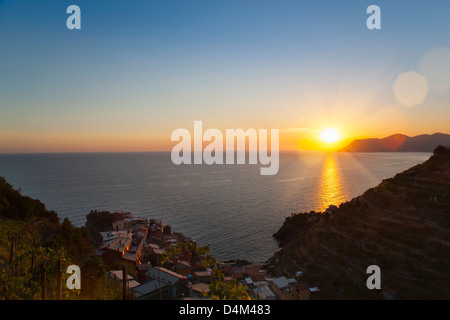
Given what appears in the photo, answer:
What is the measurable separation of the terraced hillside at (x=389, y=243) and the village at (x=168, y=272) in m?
2.14

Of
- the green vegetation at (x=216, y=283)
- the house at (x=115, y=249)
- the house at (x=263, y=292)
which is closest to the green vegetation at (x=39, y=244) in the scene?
the house at (x=115, y=249)

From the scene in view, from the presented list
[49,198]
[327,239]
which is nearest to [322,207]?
[327,239]

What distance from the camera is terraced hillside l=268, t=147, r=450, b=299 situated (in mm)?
18641

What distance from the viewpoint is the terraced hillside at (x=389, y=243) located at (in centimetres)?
1864

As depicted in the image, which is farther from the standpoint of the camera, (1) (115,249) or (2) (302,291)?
(1) (115,249)

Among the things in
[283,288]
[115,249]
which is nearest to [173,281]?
[283,288]

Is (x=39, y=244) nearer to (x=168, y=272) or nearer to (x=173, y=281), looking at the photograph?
(x=173, y=281)

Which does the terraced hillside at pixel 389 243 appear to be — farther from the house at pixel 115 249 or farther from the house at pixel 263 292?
the house at pixel 115 249

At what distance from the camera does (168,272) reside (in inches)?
865

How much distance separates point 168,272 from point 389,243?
17.6 metres

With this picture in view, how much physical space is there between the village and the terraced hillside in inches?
84.4

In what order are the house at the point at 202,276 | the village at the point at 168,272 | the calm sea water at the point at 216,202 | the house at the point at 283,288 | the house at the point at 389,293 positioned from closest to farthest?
the house at the point at 389,293 < the village at the point at 168,272 < the house at the point at 283,288 < the house at the point at 202,276 < the calm sea water at the point at 216,202

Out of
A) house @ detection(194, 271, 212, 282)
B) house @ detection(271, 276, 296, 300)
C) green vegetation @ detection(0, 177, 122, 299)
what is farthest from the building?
green vegetation @ detection(0, 177, 122, 299)
